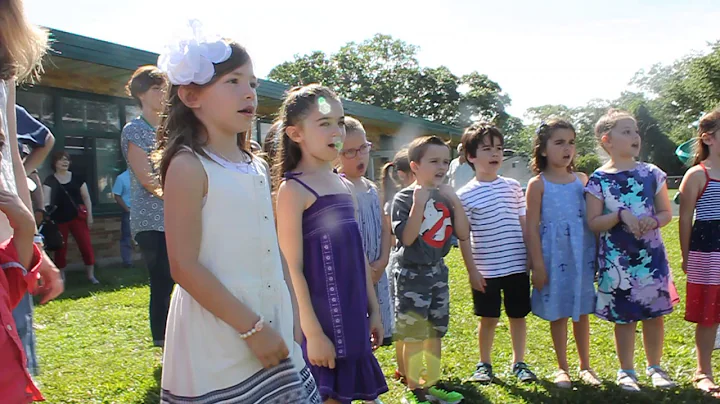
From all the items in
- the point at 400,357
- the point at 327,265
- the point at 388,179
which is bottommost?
the point at 400,357

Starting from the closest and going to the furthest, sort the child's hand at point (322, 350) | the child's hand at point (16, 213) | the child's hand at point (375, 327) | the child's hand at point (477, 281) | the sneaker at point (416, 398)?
1. the child's hand at point (16, 213)
2. the child's hand at point (322, 350)
3. the child's hand at point (375, 327)
4. the sneaker at point (416, 398)
5. the child's hand at point (477, 281)

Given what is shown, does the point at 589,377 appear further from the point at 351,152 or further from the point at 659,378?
the point at 351,152

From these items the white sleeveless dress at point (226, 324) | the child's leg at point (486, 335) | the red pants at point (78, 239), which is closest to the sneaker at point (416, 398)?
Result: the child's leg at point (486, 335)

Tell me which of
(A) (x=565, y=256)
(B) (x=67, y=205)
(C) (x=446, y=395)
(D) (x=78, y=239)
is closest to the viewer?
(C) (x=446, y=395)

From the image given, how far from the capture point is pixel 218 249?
1.93 meters

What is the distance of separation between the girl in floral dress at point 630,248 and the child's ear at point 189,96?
2.83 m

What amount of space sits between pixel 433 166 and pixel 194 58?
215 centimetres

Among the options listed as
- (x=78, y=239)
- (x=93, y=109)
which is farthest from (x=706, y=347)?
(x=93, y=109)

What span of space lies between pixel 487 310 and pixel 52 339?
3.51m

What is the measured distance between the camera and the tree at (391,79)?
61562 mm

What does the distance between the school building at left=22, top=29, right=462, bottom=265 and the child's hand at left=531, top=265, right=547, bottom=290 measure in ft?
17.3

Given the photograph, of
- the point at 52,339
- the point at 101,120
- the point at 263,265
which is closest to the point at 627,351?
the point at 263,265

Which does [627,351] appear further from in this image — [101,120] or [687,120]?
[687,120]

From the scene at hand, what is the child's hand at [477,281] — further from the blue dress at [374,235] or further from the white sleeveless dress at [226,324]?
the white sleeveless dress at [226,324]
